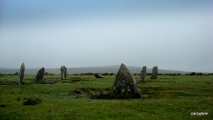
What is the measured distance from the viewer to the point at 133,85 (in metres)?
26.5

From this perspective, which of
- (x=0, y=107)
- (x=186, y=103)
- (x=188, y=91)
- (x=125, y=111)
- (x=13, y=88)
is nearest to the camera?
(x=125, y=111)

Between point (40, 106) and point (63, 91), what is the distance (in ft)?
28.7

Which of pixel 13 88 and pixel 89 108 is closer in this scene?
pixel 89 108

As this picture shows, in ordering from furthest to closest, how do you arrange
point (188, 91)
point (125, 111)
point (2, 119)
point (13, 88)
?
point (13, 88) < point (188, 91) < point (125, 111) < point (2, 119)

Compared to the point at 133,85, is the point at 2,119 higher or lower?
lower

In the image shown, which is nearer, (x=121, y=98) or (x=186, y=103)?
(x=186, y=103)

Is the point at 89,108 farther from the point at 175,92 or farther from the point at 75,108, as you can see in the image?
the point at 175,92

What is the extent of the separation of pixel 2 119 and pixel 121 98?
1291 centimetres

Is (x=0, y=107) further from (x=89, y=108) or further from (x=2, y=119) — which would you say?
(x=89, y=108)

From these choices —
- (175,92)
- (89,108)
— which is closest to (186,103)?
(175,92)

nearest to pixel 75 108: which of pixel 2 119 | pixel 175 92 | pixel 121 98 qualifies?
pixel 2 119

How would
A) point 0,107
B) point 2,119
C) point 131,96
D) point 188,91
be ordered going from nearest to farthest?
1. point 2,119
2. point 0,107
3. point 131,96
4. point 188,91

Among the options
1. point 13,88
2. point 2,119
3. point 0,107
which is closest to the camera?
point 2,119

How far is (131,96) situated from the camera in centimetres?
2633
